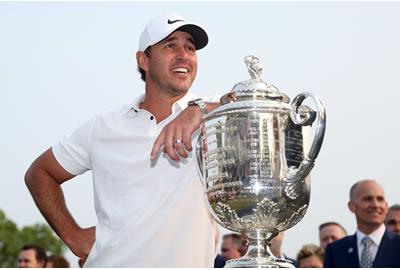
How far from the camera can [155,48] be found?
130 inches

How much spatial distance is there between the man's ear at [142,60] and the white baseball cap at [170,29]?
4.7 inches

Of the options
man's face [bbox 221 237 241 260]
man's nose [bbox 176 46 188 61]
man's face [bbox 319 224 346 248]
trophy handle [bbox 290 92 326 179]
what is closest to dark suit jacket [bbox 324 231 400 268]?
man's face [bbox 319 224 346 248]

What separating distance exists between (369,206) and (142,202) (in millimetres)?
3161

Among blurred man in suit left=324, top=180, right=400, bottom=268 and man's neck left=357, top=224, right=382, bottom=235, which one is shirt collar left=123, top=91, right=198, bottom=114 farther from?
man's neck left=357, top=224, right=382, bottom=235

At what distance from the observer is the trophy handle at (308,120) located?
1999 millimetres

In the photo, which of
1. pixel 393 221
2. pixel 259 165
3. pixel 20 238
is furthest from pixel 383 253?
pixel 20 238

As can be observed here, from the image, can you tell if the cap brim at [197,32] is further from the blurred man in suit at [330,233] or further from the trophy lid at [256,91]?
the blurred man in suit at [330,233]

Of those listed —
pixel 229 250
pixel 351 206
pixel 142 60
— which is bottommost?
pixel 229 250

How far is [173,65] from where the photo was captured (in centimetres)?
315

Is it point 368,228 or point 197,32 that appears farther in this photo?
point 368,228

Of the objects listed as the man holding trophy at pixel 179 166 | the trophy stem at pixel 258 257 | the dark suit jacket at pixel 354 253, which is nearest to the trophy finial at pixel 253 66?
the man holding trophy at pixel 179 166

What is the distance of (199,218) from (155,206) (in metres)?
0.17

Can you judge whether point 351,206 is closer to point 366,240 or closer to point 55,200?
point 366,240

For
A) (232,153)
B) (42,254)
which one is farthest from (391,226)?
(232,153)
